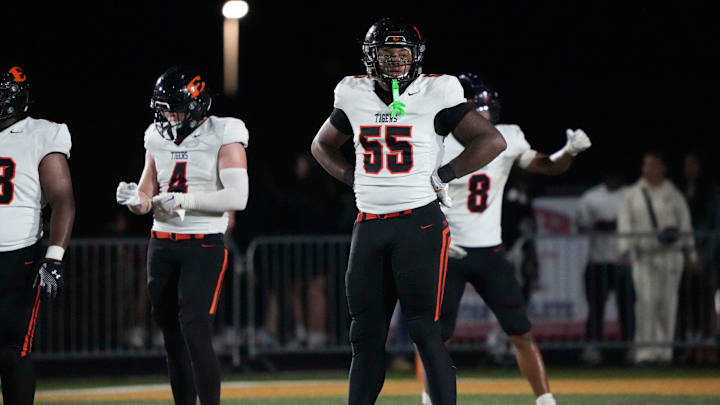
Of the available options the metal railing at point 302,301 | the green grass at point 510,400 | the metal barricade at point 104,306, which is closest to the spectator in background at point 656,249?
the metal railing at point 302,301

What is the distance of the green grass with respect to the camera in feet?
27.0

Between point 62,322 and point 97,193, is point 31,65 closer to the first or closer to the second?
point 97,193

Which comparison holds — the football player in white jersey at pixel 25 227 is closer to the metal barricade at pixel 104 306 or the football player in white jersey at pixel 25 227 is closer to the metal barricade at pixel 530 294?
the metal barricade at pixel 530 294

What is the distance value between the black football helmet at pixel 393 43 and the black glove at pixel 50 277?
1.80m

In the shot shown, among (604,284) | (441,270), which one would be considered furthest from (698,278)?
(441,270)

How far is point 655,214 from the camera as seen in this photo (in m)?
11.5

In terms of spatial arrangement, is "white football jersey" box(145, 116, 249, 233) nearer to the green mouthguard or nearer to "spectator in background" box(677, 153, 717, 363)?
the green mouthguard

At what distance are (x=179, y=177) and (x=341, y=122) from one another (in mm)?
1104

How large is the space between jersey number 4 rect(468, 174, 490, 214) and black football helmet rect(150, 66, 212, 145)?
5.97ft

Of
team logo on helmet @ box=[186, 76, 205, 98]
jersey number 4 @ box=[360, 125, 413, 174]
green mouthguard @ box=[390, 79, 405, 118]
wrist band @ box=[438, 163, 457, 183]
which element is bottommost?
wrist band @ box=[438, 163, 457, 183]

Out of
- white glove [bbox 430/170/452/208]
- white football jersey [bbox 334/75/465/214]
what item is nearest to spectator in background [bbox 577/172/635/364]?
white glove [bbox 430/170/452/208]

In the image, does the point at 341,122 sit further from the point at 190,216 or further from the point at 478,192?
the point at 478,192

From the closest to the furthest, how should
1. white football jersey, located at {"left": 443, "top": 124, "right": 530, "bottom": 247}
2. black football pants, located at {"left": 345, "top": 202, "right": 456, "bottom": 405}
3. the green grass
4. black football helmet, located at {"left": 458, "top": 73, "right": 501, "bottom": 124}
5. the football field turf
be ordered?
black football pants, located at {"left": 345, "top": 202, "right": 456, "bottom": 405} < white football jersey, located at {"left": 443, "top": 124, "right": 530, "bottom": 247} < black football helmet, located at {"left": 458, "top": 73, "right": 501, "bottom": 124} < the green grass < the football field turf

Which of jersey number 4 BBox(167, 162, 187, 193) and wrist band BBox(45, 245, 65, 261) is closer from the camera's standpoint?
wrist band BBox(45, 245, 65, 261)
